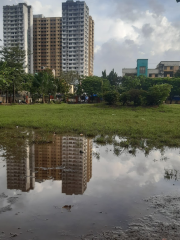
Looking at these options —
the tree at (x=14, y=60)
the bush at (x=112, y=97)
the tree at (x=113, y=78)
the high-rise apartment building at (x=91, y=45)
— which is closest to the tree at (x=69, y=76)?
the tree at (x=113, y=78)

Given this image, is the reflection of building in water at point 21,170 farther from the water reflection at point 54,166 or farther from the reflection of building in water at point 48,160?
the reflection of building in water at point 48,160

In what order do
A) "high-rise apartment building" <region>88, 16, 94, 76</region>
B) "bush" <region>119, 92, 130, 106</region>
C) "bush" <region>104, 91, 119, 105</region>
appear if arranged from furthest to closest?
"high-rise apartment building" <region>88, 16, 94, 76</region>, "bush" <region>104, 91, 119, 105</region>, "bush" <region>119, 92, 130, 106</region>

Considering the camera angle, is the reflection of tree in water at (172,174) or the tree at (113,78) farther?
the tree at (113,78)

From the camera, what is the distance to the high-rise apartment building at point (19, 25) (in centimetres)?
11281

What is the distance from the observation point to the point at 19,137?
381 inches

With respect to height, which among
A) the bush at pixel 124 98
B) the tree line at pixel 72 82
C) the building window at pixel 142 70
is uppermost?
the building window at pixel 142 70

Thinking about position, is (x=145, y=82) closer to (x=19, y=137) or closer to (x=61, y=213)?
(x=19, y=137)

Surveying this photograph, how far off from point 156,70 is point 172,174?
7573 centimetres

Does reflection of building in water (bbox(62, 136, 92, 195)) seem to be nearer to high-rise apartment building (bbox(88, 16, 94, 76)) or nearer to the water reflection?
the water reflection

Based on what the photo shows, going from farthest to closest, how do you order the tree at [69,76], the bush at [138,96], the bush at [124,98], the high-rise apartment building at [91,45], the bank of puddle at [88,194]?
the high-rise apartment building at [91,45], the tree at [69,76], the bush at [124,98], the bush at [138,96], the bank of puddle at [88,194]

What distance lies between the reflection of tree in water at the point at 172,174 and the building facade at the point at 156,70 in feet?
231

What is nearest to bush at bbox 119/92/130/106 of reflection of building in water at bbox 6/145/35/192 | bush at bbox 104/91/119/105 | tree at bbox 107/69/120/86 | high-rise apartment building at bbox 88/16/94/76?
bush at bbox 104/91/119/105

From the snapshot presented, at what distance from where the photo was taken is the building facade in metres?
73.2

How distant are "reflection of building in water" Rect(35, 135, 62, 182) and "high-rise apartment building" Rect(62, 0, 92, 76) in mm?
109719
